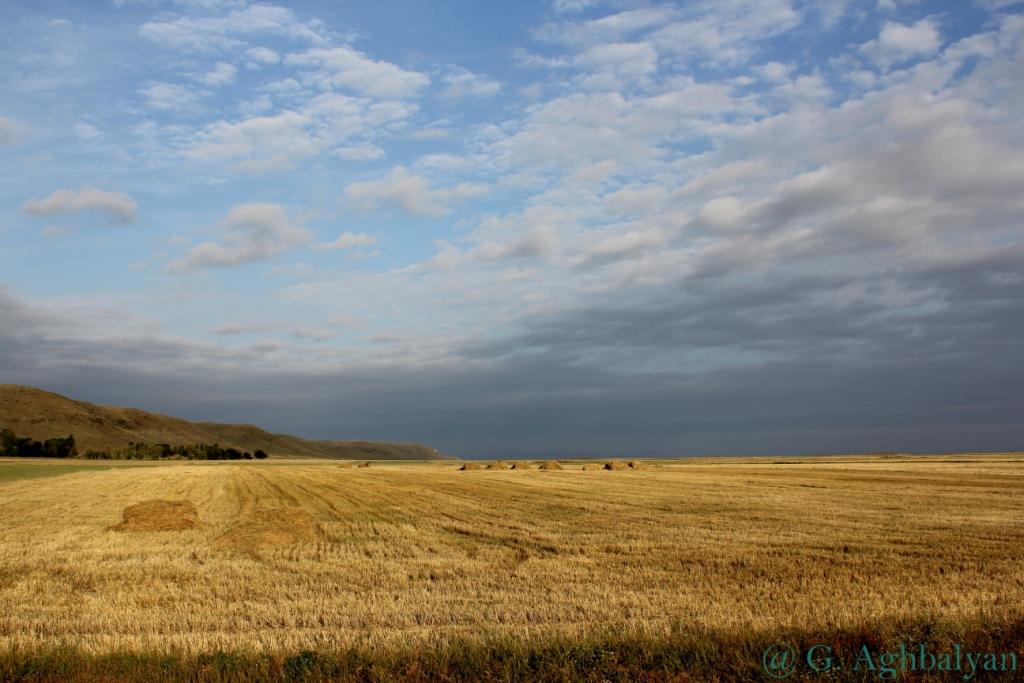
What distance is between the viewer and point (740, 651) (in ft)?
27.5

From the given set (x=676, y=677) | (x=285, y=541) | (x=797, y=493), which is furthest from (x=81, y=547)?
(x=797, y=493)

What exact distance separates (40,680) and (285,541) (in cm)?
1254

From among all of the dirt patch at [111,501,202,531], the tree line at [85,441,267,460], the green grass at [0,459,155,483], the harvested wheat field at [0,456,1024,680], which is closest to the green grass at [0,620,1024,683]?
the harvested wheat field at [0,456,1024,680]

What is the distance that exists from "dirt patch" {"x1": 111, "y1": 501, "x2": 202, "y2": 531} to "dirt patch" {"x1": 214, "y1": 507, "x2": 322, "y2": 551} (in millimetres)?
2866

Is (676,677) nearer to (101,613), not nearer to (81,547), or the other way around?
(101,613)

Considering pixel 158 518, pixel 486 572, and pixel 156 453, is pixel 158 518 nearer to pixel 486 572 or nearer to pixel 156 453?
pixel 486 572

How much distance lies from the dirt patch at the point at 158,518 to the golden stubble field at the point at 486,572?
0.07 meters

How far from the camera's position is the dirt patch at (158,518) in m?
23.9

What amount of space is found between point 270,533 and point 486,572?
792 centimetres

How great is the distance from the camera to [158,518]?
80.2ft

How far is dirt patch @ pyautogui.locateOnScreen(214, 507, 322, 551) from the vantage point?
20.0 meters

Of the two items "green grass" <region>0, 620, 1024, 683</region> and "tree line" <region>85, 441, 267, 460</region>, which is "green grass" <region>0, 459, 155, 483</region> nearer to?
"tree line" <region>85, 441, 267, 460</region>

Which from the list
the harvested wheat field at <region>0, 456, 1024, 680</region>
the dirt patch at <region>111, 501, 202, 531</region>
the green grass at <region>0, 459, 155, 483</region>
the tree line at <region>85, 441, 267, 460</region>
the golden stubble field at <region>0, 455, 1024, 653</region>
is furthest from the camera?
the tree line at <region>85, 441, 267, 460</region>

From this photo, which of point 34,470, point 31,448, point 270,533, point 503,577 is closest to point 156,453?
point 31,448
